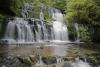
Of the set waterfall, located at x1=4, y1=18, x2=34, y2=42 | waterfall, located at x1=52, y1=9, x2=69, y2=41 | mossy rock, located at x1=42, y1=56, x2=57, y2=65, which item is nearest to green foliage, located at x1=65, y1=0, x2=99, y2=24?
waterfall, located at x1=52, y1=9, x2=69, y2=41

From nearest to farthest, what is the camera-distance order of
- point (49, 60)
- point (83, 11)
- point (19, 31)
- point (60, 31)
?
point (49, 60), point (83, 11), point (19, 31), point (60, 31)

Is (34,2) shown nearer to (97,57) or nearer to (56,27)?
(56,27)

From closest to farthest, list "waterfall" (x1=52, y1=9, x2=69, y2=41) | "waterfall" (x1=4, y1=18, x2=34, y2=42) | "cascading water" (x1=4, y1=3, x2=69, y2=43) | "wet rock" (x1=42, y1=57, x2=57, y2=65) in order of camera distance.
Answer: "wet rock" (x1=42, y1=57, x2=57, y2=65) < "waterfall" (x1=4, y1=18, x2=34, y2=42) < "cascading water" (x1=4, y1=3, x2=69, y2=43) < "waterfall" (x1=52, y1=9, x2=69, y2=41)

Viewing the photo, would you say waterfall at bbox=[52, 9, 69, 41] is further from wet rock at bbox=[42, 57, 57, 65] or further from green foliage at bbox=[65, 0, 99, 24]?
wet rock at bbox=[42, 57, 57, 65]

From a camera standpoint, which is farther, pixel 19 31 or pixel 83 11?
pixel 19 31

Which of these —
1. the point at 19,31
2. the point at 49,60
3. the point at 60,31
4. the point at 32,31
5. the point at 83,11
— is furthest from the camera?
Answer: the point at 60,31

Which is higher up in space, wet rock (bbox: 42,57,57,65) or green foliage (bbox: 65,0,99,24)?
green foliage (bbox: 65,0,99,24)

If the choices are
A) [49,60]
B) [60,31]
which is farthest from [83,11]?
[49,60]

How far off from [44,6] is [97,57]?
467 inches

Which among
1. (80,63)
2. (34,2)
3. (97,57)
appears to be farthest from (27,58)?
(34,2)

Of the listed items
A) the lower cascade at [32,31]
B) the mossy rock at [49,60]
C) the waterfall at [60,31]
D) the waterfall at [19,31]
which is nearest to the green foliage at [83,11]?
the waterfall at [60,31]

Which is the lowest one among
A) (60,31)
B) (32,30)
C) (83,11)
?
(60,31)

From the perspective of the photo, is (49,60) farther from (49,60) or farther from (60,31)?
(60,31)

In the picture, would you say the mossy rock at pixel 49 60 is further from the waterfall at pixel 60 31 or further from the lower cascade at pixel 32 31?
the waterfall at pixel 60 31
